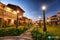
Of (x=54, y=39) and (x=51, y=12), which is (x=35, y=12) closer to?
(x=51, y=12)

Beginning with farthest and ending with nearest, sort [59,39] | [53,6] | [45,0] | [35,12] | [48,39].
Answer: [35,12]
[53,6]
[45,0]
[48,39]
[59,39]

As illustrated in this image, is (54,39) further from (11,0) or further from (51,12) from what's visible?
(51,12)

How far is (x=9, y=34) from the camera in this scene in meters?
10.1

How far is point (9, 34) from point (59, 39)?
21.1ft

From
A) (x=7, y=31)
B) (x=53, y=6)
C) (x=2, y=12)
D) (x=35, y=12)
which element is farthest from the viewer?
(x=2, y=12)

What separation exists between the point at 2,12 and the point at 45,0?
11390mm

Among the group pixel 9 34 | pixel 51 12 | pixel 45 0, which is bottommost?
pixel 9 34

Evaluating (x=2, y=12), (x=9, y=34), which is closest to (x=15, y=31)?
(x=9, y=34)

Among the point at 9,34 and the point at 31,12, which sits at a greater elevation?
A: the point at 31,12

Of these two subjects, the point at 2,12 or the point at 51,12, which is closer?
the point at 51,12

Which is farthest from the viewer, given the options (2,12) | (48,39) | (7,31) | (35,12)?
(2,12)

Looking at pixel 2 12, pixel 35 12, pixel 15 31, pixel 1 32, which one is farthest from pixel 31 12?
pixel 2 12

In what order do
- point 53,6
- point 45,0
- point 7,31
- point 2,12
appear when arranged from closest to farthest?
1. point 45,0
2. point 7,31
3. point 53,6
4. point 2,12

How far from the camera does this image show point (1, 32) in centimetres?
982
